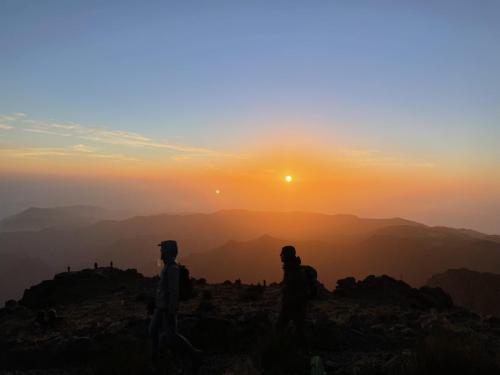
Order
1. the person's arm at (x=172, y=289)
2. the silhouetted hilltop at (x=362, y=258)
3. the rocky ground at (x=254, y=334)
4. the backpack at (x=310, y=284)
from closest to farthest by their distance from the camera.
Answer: the person's arm at (x=172, y=289), the rocky ground at (x=254, y=334), the backpack at (x=310, y=284), the silhouetted hilltop at (x=362, y=258)

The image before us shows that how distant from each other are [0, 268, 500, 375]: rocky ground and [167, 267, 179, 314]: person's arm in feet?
4.64

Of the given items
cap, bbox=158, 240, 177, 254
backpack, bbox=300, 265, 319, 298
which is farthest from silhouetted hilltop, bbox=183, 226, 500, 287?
cap, bbox=158, 240, 177, 254

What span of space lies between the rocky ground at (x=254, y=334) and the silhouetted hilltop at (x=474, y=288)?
40.5 m

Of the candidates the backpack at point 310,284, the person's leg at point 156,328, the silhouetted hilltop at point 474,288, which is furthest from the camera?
the silhouetted hilltop at point 474,288

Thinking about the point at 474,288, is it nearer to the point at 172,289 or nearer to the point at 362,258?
the point at 172,289

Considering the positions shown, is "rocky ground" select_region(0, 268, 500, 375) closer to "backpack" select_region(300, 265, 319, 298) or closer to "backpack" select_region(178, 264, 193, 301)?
"backpack" select_region(300, 265, 319, 298)

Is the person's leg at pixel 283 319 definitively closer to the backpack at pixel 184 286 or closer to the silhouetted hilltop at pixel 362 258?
the backpack at pixel 184 286

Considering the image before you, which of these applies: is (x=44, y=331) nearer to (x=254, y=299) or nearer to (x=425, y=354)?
(x=254, y=299)

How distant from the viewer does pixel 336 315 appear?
1727cm

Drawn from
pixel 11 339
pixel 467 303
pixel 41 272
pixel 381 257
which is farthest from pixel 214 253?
pixel 11 339

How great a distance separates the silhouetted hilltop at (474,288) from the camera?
59250mm

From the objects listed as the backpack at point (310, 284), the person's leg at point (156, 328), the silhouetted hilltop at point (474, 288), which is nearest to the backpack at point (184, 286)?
the person's leg at point (156, 328)

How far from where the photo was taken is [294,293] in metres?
10.2

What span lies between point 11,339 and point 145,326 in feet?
12.8
